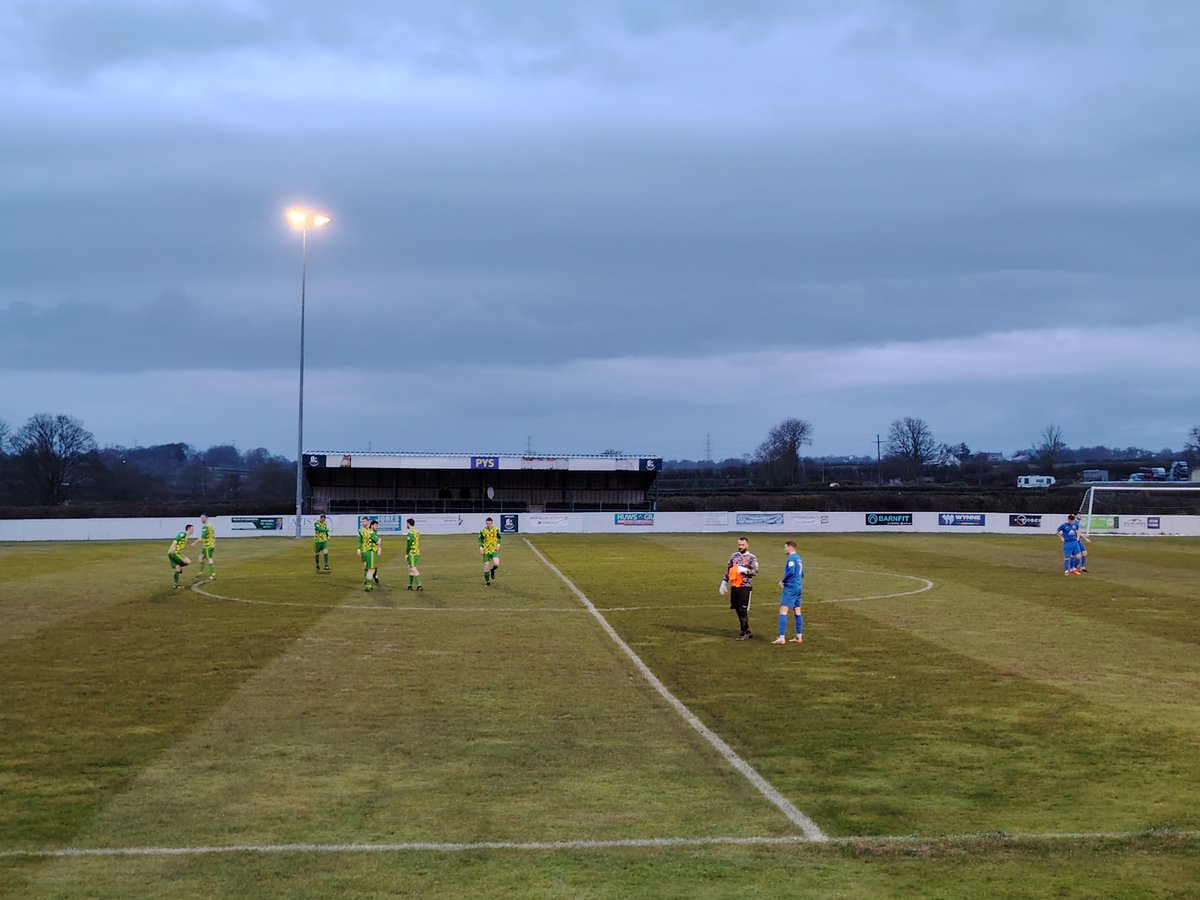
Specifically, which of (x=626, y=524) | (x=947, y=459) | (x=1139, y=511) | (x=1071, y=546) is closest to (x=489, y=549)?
(x=1071, y=546)

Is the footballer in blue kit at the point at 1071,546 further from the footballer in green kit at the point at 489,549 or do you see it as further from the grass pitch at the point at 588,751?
the footballer in green kit at the point at 489,549

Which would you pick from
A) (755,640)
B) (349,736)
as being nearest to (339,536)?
(755,640)

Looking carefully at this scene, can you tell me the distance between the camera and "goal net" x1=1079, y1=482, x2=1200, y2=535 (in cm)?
7056

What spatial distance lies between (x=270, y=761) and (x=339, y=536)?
55613mm

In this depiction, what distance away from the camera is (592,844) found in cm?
998

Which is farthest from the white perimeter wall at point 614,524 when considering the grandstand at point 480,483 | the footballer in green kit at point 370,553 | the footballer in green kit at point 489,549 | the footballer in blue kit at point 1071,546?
the footballer in green kit at point 370,553

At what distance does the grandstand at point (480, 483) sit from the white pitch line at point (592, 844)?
251ft

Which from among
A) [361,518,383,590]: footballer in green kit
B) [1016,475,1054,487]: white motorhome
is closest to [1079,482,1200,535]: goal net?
[1016,475,1054,487]: white motorhome

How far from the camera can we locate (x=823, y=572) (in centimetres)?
4069

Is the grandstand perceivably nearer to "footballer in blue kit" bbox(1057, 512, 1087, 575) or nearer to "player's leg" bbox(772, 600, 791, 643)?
"footballer in blue kit" bbox(1057, 512, 1087, 575)

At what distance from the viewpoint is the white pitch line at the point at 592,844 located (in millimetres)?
9742

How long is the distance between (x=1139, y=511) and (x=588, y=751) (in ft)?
234

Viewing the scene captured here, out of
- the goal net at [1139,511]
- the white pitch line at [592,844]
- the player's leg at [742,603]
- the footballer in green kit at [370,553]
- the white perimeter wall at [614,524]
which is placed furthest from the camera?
the goal net at [1139,511]

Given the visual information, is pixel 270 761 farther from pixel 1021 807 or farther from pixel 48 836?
pixel 1021 807
